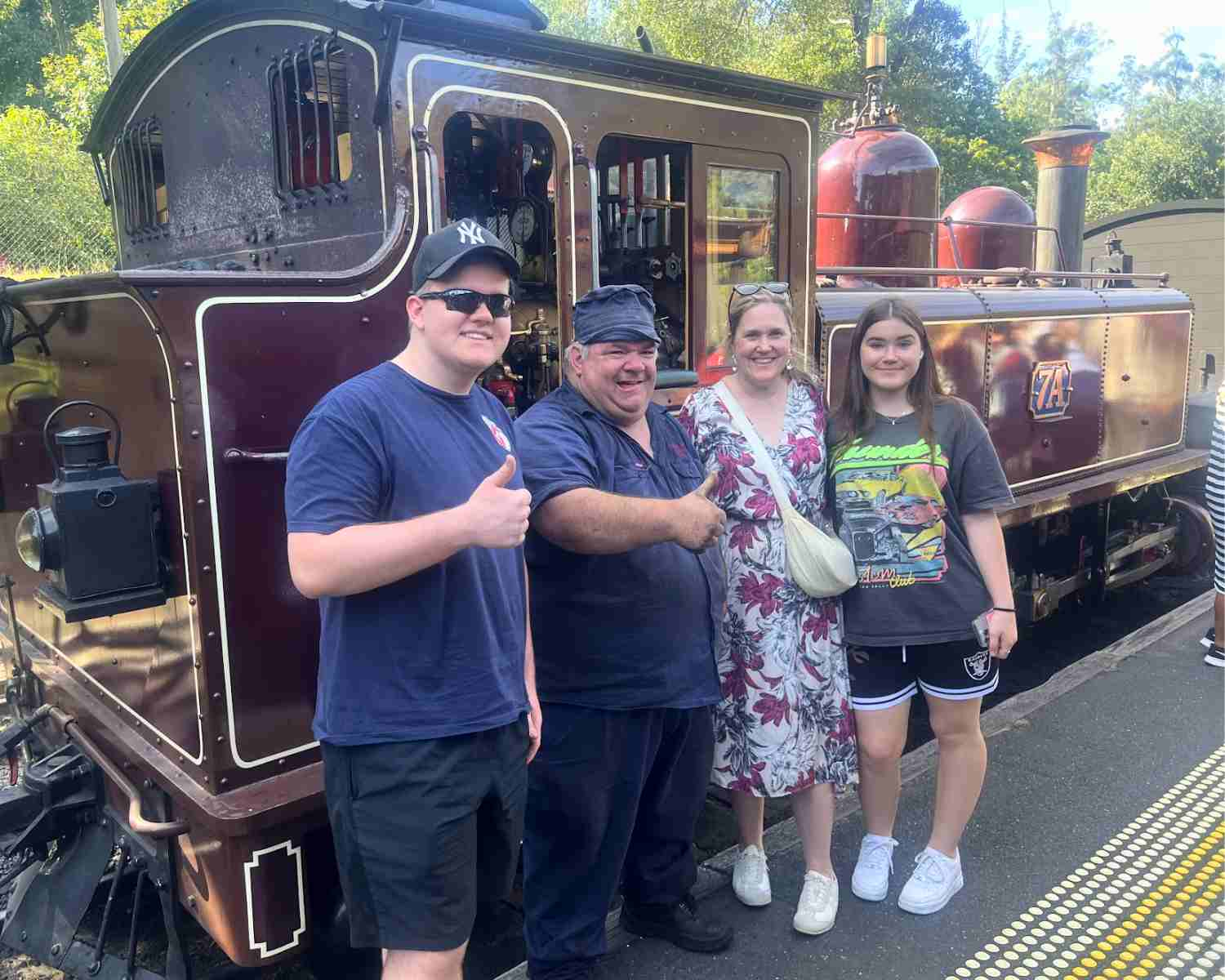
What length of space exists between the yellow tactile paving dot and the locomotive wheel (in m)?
3.73

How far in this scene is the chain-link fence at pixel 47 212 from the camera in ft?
45.4

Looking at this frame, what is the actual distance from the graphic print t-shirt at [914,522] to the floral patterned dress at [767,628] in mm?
105

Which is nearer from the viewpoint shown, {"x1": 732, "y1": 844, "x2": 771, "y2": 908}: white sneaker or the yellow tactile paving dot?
the yellow tactile paving dot

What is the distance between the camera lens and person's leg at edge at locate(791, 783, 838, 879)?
271 centimetres

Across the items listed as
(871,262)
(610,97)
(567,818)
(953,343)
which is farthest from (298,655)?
(871,262)

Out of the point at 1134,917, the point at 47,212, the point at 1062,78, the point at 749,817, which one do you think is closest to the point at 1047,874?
the point at 1134,917

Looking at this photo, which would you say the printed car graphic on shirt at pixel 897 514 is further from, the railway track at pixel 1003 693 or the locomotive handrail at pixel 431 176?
the locomotive handrail at pixel 431 176

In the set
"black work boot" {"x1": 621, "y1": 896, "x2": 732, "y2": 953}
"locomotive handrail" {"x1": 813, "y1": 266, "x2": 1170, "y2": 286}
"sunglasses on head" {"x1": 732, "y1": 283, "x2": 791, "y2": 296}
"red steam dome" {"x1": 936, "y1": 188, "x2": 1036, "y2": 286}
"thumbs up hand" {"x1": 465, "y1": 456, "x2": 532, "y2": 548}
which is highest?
"red steam dome" {"x1": 936, "y1": 188, "x2": 1036, "y2": 286}

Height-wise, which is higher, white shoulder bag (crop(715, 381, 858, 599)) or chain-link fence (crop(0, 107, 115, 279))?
chain-link fence (crop(0, 107, 115, 279))

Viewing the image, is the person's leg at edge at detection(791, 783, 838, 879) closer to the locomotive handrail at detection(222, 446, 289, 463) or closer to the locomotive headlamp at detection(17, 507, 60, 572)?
the locomotive handrail at detection(222, 446, 289, 463)

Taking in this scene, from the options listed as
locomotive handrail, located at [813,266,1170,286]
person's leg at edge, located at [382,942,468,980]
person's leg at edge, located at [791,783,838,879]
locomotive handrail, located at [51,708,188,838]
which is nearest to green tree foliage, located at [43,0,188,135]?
locomotive handrail, located at [813,266,1170,286]

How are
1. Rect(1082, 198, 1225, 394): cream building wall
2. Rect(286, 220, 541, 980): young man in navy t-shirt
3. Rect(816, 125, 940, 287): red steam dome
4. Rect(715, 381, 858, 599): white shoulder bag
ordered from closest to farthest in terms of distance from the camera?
Rect(286, 220, 541, 980): young man in navy t-shirt
Rect(715, 381, 858, 599): white shoulder bag
Rect(816, 125, 940, 287): red steam dome
Rect(1082, 198, 1225, 394): cream building wall

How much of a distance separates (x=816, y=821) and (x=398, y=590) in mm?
1557

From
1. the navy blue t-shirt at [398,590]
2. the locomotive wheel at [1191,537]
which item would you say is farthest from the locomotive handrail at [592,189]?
the locomotive wheel at [1191,537]
